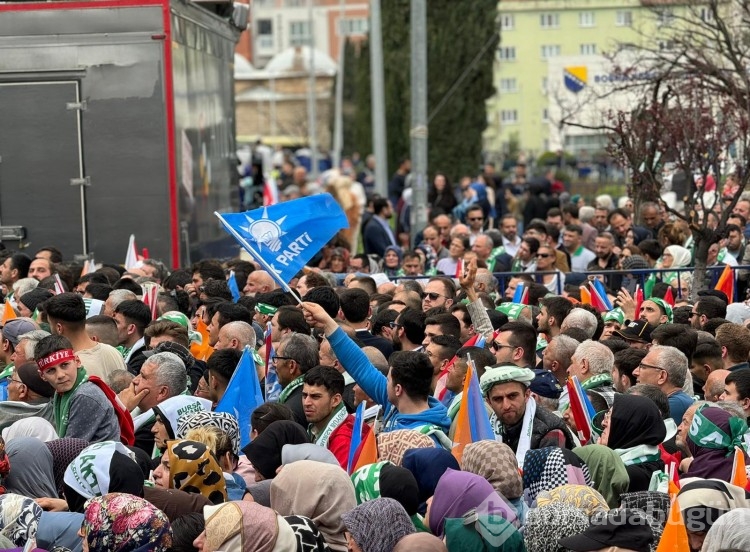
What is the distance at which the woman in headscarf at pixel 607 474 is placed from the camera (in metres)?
7.66

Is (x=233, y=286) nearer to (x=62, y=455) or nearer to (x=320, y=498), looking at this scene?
(x=62, y=455)

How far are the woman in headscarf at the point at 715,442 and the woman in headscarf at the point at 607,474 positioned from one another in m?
0.39

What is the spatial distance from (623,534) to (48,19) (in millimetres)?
11192

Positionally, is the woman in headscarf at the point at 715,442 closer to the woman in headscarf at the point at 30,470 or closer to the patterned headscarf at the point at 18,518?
the woman in headscarf at the point at 30,470

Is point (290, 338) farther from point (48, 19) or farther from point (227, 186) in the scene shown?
point (227, 186)

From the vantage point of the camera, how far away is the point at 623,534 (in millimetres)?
6156

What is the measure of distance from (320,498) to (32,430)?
6.31 ft

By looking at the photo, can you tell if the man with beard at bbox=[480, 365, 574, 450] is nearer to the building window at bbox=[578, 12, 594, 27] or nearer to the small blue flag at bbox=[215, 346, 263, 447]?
the small blue flag at bbox=[215, 346, 263, 447]

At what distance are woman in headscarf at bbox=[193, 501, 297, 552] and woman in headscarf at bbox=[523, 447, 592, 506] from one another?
1.50m

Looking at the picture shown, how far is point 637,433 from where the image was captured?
812 cm

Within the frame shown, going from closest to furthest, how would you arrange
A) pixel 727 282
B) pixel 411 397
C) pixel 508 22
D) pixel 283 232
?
pixel 411 397, pixel 283 232, pixel 727 282, pixel 508 22

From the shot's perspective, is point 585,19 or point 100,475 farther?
point 585,19

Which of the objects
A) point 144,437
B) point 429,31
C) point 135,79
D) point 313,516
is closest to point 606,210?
point 135,79

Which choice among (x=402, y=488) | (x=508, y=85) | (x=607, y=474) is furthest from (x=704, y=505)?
(x=508, y=85)
